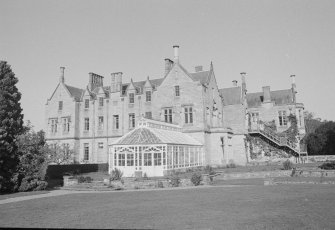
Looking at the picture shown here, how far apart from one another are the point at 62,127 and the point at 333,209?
37.3 m

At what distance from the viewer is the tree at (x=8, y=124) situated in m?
19.6

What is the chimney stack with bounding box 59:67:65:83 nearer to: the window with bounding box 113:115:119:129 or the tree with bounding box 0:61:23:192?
the window with bounding box 113:115:119:129

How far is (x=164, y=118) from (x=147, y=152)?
9.56 meters

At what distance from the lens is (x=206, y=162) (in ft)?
115

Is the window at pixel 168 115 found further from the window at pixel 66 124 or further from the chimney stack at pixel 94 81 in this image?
the window at pixel 66 124

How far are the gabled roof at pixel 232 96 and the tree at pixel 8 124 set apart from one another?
1093 inches

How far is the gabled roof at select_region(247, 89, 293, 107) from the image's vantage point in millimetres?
45812

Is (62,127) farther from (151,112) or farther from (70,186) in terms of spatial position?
(70,186)

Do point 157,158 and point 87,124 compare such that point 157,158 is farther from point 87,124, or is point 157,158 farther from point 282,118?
point 282,118

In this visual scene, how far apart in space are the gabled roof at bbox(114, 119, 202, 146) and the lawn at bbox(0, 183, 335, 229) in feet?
44.0

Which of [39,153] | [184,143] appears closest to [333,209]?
[39,153]

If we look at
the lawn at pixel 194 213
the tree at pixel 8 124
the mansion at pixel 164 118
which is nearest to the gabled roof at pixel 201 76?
the mansion at pixel 164 118

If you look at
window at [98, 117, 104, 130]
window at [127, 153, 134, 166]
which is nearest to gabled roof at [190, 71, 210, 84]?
window at [127, 153, 134, 166]

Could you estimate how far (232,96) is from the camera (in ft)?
142
